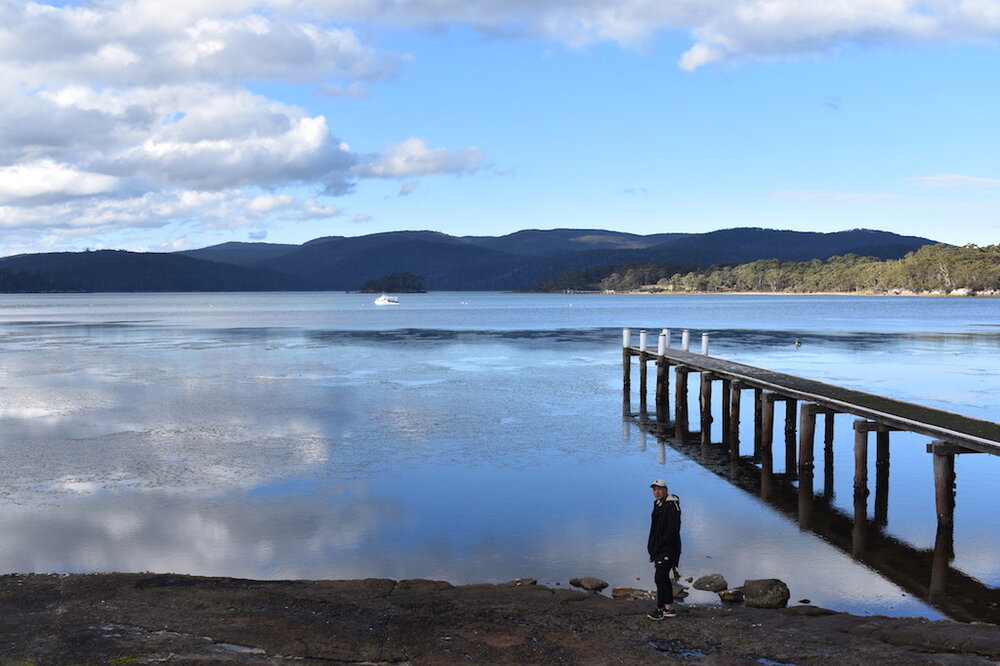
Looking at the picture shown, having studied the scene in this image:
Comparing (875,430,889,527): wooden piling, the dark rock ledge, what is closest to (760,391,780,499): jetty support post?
(875,430,889,527): wooden piling

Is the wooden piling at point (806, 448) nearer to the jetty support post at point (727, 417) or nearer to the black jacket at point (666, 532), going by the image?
the jetty support post at point (727, 417)

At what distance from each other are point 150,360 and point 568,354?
2568 cm

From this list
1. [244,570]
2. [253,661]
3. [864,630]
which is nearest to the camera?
[253,661]

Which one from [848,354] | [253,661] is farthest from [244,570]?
[848,354]

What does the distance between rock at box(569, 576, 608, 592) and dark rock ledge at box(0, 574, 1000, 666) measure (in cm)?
56

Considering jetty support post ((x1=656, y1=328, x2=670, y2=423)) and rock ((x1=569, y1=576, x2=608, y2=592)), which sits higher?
jetty support post ((x1=656, y1=328, x2=670, y2=423))

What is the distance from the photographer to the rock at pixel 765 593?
12.8 meters

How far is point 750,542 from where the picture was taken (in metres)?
16.7

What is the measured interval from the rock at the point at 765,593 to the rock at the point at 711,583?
0.40 m

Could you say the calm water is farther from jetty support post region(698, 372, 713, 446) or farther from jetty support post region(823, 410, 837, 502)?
jetty support post region(698, 372, 713, 446)

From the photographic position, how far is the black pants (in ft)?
38.6

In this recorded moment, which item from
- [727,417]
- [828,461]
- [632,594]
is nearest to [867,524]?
[828,461]

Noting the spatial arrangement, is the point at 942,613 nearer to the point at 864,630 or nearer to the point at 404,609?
the point at 864,630

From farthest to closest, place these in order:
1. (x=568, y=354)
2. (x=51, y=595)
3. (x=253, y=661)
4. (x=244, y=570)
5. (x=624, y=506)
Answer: (x=568, y=354) < (x=624, y=506) < (x=244, y=570) < (x=51, y=595) < (x=253, y=661)
